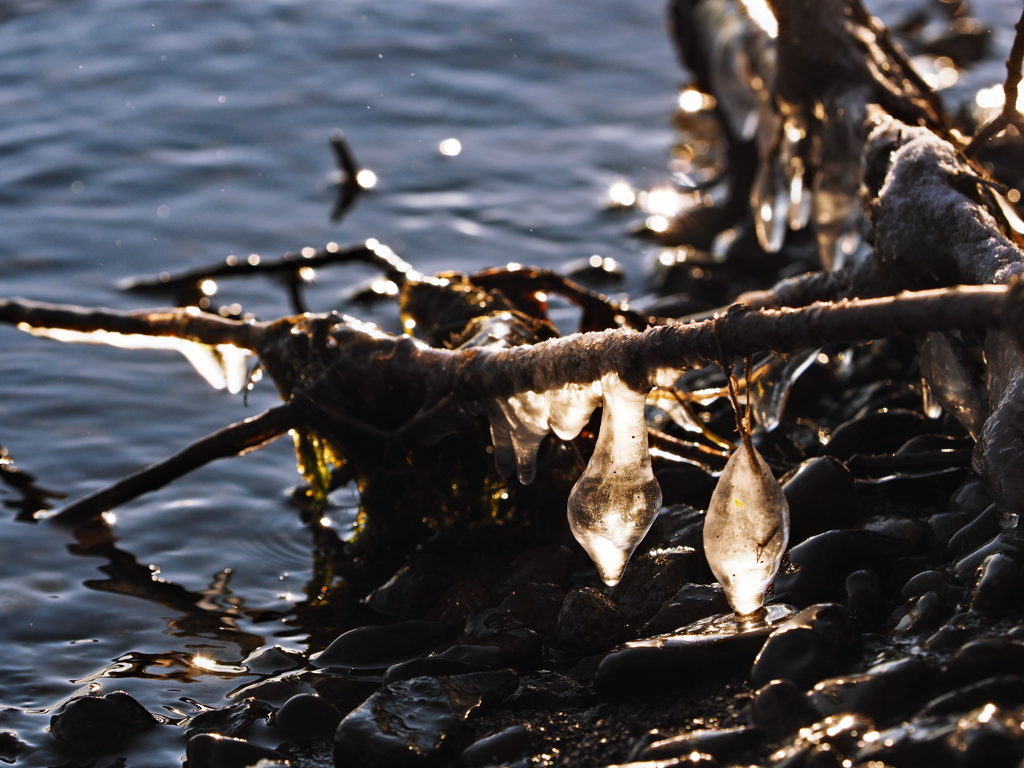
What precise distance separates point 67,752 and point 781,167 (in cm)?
390

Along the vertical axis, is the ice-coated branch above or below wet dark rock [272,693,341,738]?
above

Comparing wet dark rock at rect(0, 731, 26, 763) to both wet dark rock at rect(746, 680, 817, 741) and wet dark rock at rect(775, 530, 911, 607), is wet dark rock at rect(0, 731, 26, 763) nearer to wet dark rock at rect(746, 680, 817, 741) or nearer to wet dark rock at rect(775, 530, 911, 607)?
wet dark rock at rect(746, 680, 817, 741)

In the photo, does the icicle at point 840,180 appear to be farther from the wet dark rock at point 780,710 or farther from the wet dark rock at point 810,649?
the wet dark rock at point 780,710

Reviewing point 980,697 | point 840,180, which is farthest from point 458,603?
point 840,180

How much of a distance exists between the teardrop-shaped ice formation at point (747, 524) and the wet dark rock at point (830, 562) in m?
0.22

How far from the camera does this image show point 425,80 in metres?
8.77

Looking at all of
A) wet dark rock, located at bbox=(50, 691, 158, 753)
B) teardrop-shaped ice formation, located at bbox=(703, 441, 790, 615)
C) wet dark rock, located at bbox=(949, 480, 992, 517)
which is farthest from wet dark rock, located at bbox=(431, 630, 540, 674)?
wet dark rock, located at bbox=(949, 480, 992, 517)

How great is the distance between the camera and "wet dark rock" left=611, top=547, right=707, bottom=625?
2680 mm

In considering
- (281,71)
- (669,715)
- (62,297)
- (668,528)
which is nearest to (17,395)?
(62,297)

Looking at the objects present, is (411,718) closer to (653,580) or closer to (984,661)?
(653,580)

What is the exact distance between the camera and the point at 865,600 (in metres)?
2.34

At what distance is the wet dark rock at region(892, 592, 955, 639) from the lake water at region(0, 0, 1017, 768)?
1.62 metres

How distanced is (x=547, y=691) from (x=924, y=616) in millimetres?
821

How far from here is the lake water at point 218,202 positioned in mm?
3246
